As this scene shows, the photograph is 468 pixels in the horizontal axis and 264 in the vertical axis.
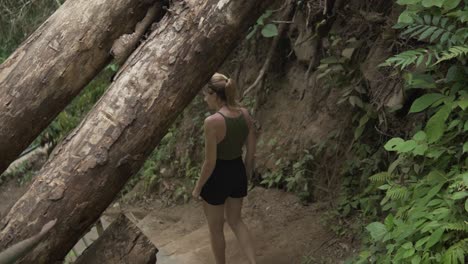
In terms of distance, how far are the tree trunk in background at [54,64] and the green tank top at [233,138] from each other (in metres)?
1.28

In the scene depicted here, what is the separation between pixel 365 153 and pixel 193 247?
2.28 m

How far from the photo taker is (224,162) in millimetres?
5152

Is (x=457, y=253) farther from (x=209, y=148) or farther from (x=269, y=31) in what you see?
(x=269, y=31)

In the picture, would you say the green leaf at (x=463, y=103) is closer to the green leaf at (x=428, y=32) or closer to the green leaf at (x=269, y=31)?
the green leaf at (x=428, y=32)

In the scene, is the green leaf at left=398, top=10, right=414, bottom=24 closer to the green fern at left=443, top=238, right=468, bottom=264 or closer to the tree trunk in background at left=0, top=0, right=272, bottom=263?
the tree trunk in background at left=0, top=0, right=272, bottom=263

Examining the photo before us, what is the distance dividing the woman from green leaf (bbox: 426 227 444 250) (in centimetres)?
205

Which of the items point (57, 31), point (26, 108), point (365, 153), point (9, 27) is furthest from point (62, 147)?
point (9, 27)

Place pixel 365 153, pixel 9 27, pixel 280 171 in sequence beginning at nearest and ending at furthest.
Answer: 1. pixel 365 153
2. pixel 280 171
3. pixel 9 27

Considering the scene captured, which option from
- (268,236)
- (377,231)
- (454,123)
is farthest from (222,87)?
(268,236)

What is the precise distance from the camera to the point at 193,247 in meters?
6.81

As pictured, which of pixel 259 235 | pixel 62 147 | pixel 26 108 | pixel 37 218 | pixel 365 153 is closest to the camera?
pixel 37 218

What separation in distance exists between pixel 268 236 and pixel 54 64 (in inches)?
134

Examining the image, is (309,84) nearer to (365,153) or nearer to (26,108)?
(365,153)

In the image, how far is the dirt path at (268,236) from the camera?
572 centimetres
